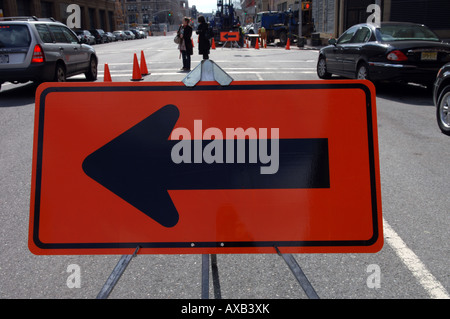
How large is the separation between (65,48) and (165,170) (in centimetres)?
1173

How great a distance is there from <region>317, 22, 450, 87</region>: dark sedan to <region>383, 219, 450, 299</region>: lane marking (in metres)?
7.51

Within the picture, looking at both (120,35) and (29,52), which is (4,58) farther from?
(120,35)

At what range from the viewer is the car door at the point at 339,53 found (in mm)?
12688

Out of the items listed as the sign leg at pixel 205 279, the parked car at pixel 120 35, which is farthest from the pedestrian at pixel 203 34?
the parked car at pixel 120 35

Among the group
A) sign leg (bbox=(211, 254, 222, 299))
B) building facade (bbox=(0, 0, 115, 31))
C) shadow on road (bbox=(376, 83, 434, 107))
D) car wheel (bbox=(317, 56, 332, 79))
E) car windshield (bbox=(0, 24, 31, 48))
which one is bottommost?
shadow on road (bbox=(376, 83, 434, 107))

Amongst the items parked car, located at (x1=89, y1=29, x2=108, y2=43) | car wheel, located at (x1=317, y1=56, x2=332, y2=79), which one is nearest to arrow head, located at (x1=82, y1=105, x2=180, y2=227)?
car wheel, located at (x1=317, y1=56, x2=332, y2=79)

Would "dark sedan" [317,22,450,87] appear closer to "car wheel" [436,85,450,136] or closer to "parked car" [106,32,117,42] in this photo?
"car wheel" [436,85,450,136]

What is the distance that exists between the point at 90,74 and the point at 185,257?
41.6ft

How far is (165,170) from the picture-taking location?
239 cm

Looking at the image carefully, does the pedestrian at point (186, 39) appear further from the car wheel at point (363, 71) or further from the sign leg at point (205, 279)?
the sign leg at point (205, 279)

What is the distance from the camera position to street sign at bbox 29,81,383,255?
2.34 meters

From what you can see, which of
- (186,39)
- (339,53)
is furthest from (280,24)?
(339,53)

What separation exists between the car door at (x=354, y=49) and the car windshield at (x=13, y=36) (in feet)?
27.5
